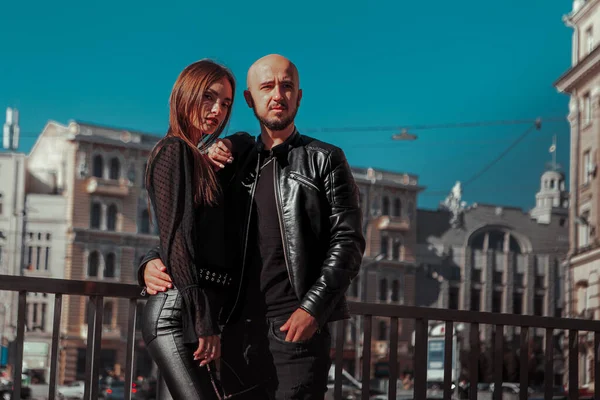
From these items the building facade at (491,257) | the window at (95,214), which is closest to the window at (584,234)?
the window at (95,214)

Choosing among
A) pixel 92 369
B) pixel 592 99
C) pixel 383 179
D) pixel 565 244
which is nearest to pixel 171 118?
pixel 92 369

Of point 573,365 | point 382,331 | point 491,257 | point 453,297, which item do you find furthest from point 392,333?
point 491,257

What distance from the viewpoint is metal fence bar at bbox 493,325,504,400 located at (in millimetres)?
4012

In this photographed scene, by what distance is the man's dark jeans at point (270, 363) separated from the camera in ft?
8.70

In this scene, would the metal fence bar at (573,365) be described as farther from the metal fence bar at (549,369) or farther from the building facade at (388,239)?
the building facade at (388,239)

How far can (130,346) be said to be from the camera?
3.58 m

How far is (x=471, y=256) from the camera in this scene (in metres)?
70.3

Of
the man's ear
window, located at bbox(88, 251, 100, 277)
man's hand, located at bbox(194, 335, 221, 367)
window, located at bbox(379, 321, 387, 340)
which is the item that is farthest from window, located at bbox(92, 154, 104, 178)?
man's hand, located at bbox(194, 335, 221, 367)

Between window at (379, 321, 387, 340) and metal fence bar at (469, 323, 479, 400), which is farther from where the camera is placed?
window at (379, 321, 387, 340)

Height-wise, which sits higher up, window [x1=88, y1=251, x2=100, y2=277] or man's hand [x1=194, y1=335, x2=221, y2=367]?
window [x1=88, y1=251, x2=100, y2=277]

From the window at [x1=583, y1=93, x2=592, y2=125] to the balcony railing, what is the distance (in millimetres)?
33511

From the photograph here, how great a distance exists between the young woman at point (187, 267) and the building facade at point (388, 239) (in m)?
61.7

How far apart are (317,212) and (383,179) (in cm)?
6515

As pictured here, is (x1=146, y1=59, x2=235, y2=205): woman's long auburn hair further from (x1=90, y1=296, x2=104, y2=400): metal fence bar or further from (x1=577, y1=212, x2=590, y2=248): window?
→ (x1=577, y1=212, x2=590, y2=248): window
